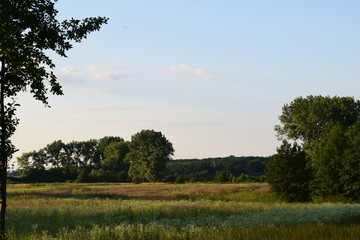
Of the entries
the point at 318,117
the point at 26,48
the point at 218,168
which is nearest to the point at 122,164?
the point at 218,168

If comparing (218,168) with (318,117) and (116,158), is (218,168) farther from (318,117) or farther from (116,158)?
(318,117)

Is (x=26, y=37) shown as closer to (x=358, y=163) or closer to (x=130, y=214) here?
(x=130, y=214)

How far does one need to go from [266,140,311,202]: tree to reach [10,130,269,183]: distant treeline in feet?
135

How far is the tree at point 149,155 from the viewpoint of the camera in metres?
99.4

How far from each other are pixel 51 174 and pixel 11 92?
103 metres

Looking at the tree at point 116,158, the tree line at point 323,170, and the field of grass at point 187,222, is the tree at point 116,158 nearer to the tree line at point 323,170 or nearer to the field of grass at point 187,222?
the field of grass at point 187,222

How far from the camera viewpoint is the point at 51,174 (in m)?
108

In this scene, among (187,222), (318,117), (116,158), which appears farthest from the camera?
(116,158)

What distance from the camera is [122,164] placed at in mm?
123562

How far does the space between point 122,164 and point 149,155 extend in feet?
73.5

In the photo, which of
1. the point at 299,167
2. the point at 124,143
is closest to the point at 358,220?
the point at 299,167

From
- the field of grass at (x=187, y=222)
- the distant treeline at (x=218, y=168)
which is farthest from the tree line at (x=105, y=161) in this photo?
the field of grass at (x=187, y=222)

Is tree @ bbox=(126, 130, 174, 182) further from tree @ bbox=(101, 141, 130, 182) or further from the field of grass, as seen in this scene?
the field of grass

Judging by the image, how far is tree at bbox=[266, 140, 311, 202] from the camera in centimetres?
3775
